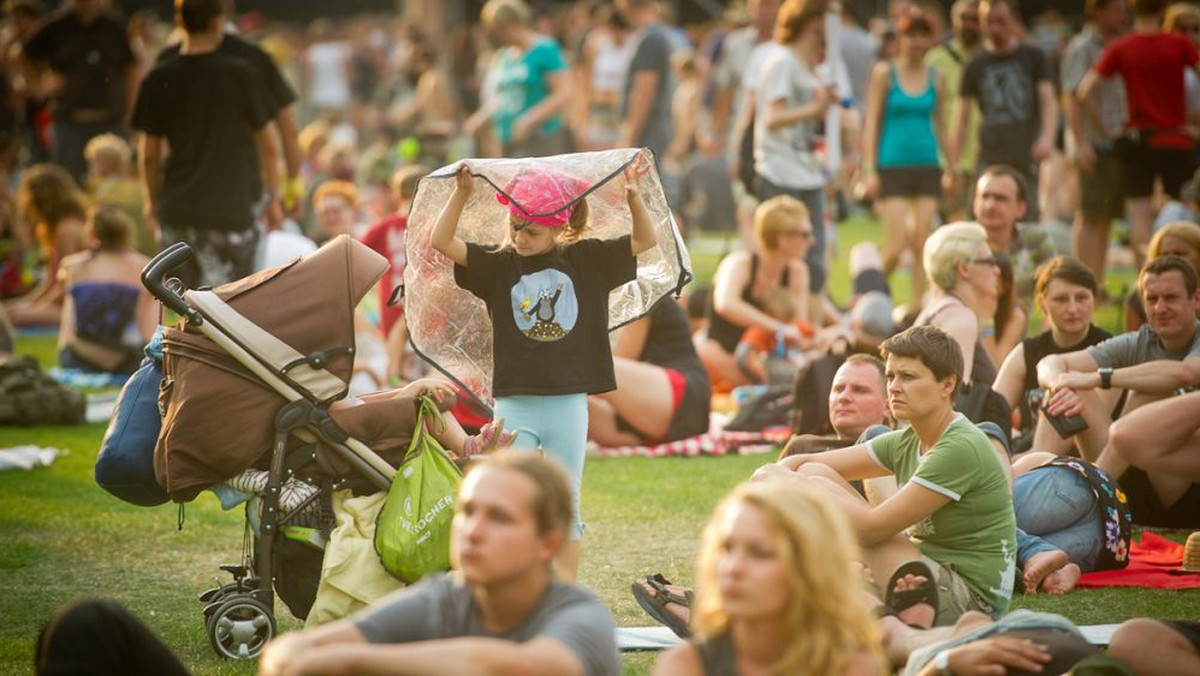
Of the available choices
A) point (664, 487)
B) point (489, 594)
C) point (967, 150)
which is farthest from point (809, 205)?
point (489, 594)

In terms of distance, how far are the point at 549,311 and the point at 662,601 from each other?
1.05 metres

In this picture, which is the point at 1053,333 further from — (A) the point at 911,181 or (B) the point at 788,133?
(A) the point at 911,181

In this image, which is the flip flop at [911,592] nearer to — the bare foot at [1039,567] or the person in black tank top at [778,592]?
the bare foot at [1039,567]

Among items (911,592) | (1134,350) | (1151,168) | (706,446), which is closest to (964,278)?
(1134,350)

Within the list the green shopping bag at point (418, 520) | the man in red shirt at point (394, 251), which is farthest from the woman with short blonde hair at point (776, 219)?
the green shopping bag at point (418, 520)

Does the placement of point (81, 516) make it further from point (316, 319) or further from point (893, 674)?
point (893, 674)

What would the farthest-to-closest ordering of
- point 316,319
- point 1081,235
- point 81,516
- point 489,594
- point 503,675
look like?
point 1081,235 < point 81,516 < point 316,319 < point 489,594 < point 503,675

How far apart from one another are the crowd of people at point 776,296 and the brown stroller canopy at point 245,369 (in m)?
0.36

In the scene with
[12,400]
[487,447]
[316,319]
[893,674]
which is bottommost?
[12,400]

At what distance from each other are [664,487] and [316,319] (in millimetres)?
2849

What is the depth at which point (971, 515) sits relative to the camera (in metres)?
5.13

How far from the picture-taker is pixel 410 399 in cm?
538

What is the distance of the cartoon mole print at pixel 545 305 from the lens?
5.51 m

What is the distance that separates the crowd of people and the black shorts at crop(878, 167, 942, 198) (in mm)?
27
